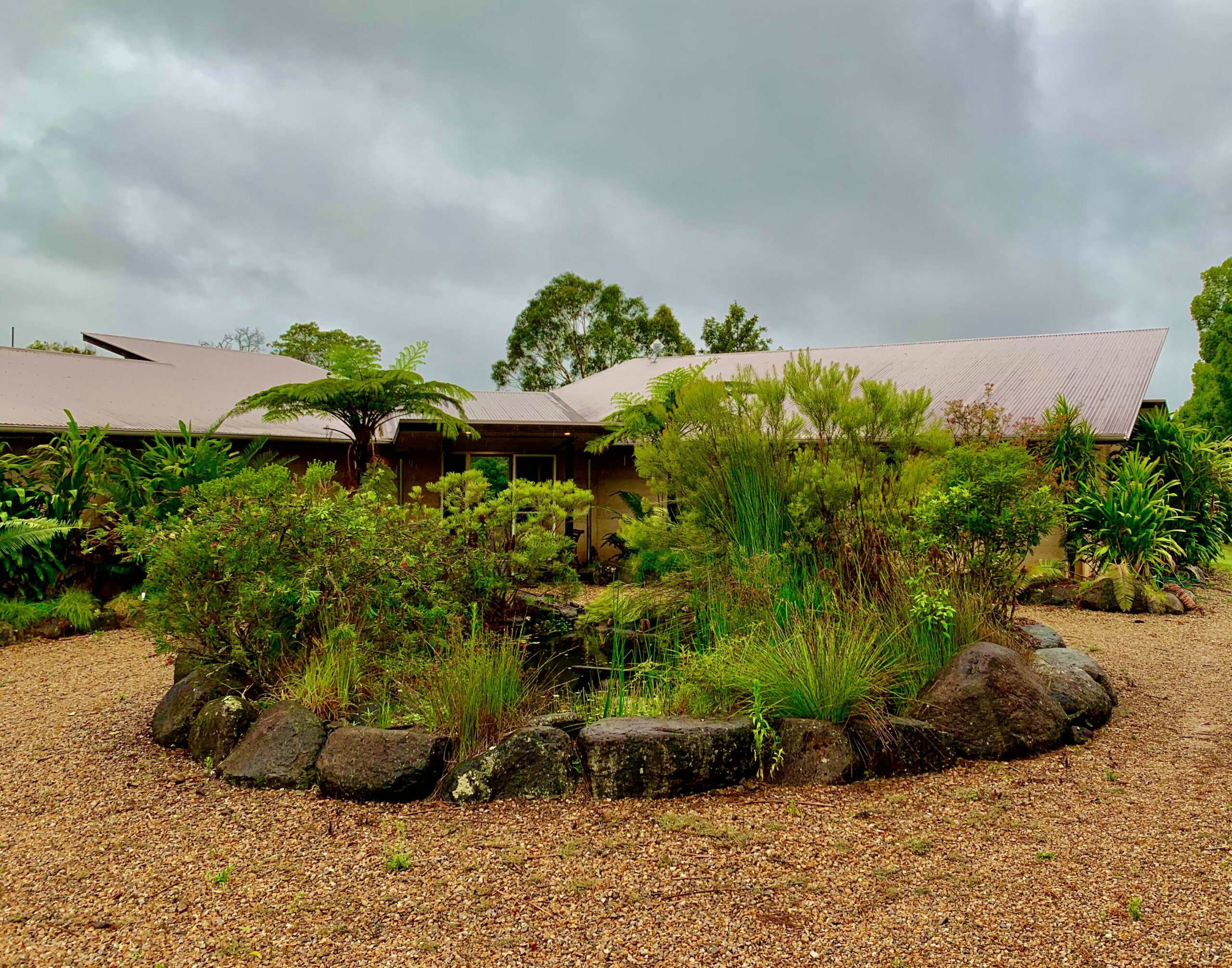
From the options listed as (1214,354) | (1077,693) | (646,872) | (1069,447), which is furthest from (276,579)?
(1214,354)

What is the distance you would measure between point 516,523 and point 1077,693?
202 inches

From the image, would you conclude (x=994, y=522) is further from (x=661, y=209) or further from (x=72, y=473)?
(x=661, y=209)

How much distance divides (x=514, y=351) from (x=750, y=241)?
16588mm

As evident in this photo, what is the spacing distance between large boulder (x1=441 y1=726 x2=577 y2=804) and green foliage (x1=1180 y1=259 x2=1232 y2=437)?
26575 millimetres

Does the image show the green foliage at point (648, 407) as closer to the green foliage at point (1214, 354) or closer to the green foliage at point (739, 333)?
the green foliage at point (739, 333)

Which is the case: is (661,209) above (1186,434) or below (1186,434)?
above

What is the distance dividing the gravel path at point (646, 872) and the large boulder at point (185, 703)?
→ 0.60ft

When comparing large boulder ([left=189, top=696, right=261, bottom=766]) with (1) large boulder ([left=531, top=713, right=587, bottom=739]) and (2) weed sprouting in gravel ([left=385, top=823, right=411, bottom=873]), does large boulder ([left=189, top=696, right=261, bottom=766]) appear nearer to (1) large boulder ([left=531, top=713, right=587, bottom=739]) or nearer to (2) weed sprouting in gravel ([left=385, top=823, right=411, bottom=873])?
(2) weed sprouting in gravel ([left=385, top=823, right=411, bottom=873])

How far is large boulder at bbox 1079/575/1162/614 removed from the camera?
8.62 metres

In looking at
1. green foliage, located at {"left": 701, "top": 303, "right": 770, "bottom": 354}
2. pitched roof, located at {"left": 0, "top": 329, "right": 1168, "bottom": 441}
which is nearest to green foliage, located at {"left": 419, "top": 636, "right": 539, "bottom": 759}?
pitched roof, located at {"left": 0, "top": 329, "right": 1168, "bottom": 441}

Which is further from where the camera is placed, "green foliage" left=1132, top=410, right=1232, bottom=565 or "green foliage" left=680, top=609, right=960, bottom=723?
"green foliage" left=1132, top=410, right=1232, bottom=565

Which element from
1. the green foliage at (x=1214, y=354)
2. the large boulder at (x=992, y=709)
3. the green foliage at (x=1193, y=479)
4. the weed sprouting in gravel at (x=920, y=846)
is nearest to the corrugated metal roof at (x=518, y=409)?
the large boulder at (x=992, y=709)

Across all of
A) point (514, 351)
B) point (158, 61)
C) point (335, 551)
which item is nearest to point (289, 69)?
point (158, 61)

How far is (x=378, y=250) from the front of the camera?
49.4 feet
